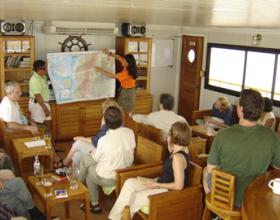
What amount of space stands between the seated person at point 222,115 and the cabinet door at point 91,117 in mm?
2127

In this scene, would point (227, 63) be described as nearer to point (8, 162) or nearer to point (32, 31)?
point (32, 31)

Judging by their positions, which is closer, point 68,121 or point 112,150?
point 112,150

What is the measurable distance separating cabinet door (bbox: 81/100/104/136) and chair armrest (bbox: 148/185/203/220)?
12.4ft

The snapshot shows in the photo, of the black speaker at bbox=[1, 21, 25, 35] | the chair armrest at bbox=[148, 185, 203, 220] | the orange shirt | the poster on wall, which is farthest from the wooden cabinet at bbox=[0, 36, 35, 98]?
the chair armrest at bbox=[148, 185, 203, 220]

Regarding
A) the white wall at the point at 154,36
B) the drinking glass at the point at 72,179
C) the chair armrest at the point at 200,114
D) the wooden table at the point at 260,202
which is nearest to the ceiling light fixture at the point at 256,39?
the chair armrest at the point at 200,114

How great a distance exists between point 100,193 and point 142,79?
3.49m

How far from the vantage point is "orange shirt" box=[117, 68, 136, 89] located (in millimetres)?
6262

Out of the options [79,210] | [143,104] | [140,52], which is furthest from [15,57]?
[79,210]

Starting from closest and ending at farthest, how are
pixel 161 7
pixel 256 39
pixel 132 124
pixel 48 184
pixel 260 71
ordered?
pixel 161 7 → pixel 48 184 → pixel 132 124 → pixel 256 39 → pixel 260 71

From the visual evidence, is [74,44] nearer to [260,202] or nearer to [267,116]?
[267,116]

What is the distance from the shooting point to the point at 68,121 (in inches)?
266

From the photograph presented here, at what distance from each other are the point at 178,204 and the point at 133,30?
4.56 m

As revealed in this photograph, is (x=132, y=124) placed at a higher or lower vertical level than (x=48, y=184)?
higher

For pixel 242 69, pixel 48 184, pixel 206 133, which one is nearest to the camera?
pixel 48 184
